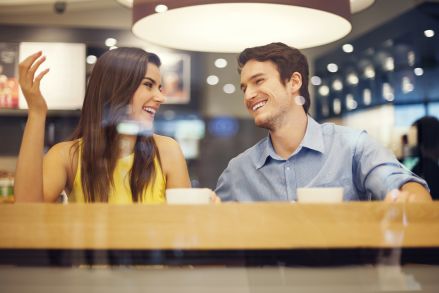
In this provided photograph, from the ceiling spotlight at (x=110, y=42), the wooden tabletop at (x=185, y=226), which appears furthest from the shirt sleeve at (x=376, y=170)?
the ceiling spotlight at (x=110, y=42)

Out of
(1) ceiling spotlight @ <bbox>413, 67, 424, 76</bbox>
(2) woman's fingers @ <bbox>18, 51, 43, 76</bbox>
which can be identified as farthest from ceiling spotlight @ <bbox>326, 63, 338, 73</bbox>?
(2) woman's fingers @ <bbox>18, 51, 43, 76</bbox>

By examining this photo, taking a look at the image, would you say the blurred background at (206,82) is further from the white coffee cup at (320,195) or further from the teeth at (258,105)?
the white coffee cup at (320,195)

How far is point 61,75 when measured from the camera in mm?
1696

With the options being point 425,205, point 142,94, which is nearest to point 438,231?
point 425,205

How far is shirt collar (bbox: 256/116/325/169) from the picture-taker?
1726mm

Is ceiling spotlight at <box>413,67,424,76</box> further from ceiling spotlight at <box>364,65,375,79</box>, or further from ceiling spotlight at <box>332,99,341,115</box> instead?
ceiling spotlight at <box>332,99,341,115</box>

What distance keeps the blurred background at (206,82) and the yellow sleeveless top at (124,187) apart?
108 millimetres

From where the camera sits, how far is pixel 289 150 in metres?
1.74

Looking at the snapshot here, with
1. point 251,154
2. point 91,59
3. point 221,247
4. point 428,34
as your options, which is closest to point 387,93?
point 428,34

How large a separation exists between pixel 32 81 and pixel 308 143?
89 cm

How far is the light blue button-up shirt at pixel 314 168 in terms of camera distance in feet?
5.53

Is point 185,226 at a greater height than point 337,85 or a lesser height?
lesser

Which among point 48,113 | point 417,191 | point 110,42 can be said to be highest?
point 110,42

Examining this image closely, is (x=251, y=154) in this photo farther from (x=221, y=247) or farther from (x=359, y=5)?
(x=359, y=5)
